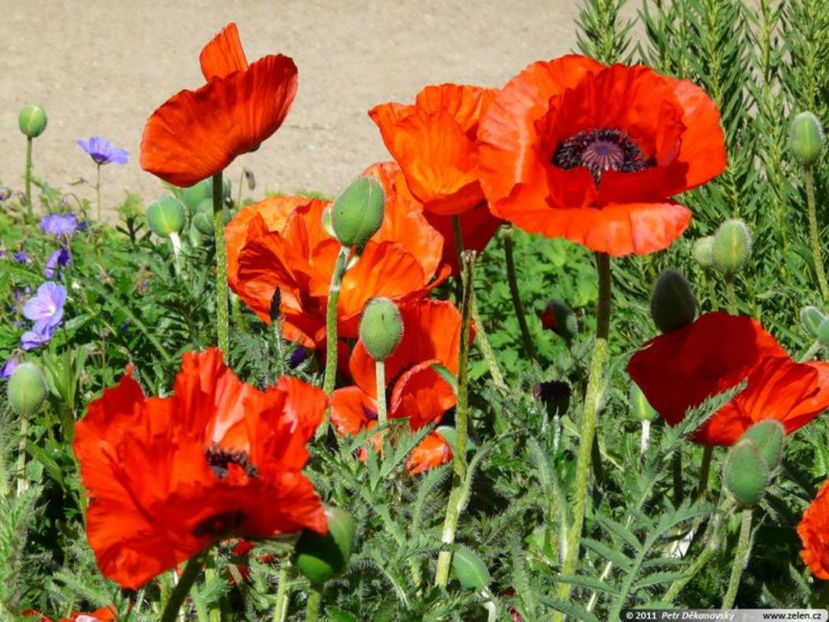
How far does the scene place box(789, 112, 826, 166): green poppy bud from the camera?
1798 millimetres

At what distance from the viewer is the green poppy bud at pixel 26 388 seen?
1.41 metres

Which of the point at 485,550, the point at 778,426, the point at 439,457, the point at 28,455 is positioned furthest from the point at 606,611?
the point at 28,455

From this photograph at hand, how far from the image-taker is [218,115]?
1.28 m

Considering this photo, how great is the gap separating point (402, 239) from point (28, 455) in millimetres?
693

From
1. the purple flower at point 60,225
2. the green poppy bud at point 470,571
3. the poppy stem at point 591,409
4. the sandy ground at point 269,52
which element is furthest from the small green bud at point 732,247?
the sandy ground at point 269,52

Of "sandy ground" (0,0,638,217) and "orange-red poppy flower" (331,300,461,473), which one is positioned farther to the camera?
"sandy ground" (0,0,638,217)

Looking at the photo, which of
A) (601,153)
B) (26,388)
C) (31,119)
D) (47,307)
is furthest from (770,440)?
(31,119)

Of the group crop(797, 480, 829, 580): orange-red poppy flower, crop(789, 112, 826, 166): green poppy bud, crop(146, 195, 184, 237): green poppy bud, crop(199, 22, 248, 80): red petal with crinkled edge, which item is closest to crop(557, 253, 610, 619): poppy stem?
crop(797, 480, 829, 580): orange-red poppy flower

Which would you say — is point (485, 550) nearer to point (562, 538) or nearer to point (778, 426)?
point (562, 538)

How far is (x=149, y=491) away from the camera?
2.92 ft

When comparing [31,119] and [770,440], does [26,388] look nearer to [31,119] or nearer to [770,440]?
[770,440]

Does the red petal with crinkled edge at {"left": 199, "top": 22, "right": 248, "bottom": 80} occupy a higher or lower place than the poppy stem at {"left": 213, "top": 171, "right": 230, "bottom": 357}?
higher

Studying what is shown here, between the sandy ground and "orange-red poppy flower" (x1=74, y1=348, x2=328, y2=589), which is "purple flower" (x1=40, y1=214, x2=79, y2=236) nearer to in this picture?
"orange-red poppy flower" (x1=74, y1=348, x2=328, y2=589)

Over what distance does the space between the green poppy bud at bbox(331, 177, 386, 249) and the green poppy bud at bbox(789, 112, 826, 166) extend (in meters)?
0.73
